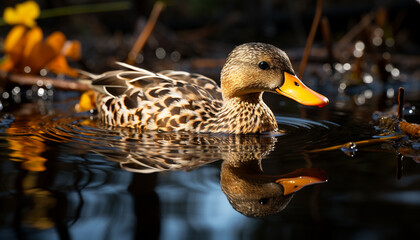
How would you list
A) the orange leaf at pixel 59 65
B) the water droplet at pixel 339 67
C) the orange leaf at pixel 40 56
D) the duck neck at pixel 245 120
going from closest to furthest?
the duck neck at pixel 245 120 → the orange leaf at pixel 40 56 → the orange leaf at pixel 59 65 → the water droplet at pixel 339 67

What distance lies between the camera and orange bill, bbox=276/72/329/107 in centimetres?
404

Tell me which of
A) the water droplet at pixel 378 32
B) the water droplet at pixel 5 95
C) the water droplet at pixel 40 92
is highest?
the water droplet at pixel 378 32

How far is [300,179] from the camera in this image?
300 cm

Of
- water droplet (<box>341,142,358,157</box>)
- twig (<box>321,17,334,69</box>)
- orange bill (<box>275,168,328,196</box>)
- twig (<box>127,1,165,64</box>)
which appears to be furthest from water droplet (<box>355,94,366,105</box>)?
orange bill (<box>275,168,328,196</box>)

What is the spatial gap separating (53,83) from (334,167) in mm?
3741

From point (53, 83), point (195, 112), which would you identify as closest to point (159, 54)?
point (53, 83)

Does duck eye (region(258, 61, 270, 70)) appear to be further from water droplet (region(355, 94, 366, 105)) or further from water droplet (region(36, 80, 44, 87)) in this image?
water droplet (region(36, 80, 44, 87))

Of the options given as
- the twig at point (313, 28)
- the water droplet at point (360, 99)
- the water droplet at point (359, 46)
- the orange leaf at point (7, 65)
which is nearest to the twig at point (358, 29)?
the water droplet at point (359, 46)

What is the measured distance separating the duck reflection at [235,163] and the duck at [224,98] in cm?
15

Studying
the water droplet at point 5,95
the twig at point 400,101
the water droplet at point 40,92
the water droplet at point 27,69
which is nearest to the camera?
the twig at point 400,101

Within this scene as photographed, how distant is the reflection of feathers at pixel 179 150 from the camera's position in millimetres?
3355

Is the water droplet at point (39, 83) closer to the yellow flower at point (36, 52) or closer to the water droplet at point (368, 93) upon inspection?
the yellow flower at point (36, 52)

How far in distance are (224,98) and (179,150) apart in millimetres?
1070

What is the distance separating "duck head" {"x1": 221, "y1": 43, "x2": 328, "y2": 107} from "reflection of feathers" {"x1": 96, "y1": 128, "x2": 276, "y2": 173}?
1.29 ft
